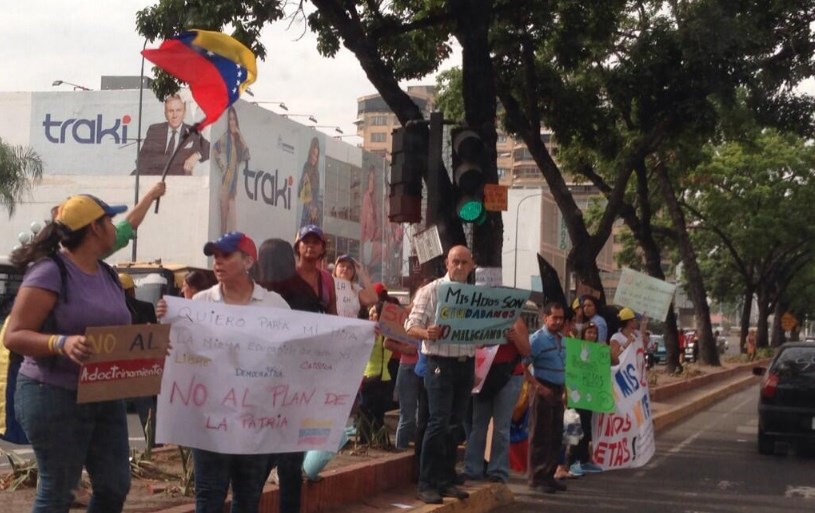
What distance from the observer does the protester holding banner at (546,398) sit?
10430mm

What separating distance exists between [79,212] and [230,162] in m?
50.3

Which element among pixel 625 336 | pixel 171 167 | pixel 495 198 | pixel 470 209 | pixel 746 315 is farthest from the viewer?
pixel 746 315

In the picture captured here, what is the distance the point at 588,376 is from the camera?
11461 mm

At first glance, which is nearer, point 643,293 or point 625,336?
point 625,336

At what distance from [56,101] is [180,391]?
54385 mm

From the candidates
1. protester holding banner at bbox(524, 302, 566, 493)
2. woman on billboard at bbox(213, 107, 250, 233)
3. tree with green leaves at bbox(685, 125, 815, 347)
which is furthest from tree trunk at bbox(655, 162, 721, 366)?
woman on billboard at bbox(213, 107, 250, 233)

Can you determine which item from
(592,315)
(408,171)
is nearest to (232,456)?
(408,171)

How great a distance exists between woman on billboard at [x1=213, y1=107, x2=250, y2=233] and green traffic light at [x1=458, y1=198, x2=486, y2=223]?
143ft

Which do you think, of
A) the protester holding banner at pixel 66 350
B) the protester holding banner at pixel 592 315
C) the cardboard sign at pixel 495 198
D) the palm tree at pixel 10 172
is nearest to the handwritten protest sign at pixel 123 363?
the protester holding banner at pixel 66 350

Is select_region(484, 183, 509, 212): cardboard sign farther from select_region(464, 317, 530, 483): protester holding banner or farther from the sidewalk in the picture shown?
the sidewalk

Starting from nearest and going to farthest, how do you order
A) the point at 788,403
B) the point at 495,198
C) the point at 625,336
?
the point at 495,198
the point at 625,336
the point at 788,403

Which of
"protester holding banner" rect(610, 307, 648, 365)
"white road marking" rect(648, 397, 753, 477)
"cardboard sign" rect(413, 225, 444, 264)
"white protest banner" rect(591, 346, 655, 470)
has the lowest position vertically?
"white road marking" rect(648, 397, 753, 477)

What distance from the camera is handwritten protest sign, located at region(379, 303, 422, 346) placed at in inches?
381

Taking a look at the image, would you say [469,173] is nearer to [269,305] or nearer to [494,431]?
[494,431]
